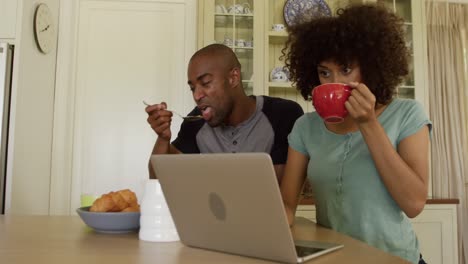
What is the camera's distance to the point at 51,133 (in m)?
2.58

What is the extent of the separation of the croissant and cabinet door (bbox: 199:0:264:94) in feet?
5.85

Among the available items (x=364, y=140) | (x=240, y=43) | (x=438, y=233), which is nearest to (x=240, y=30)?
(x=240, y=43)

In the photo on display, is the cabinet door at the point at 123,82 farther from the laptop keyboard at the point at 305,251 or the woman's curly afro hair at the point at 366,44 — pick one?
the laptop keyboard at the point at 305,251

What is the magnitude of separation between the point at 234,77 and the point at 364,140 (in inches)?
28.1

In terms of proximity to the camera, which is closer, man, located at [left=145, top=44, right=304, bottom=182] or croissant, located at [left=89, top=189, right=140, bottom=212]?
croissant, located at [left=89, top=189, right=140, bottom=212]

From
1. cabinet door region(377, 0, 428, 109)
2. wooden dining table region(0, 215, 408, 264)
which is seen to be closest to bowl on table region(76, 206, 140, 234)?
wooden dining table region(0, 215, 408, 264)

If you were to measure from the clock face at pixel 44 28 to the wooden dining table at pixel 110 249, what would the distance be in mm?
1715

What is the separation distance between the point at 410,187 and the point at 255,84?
1.80m

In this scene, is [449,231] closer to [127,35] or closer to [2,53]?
[127,35]

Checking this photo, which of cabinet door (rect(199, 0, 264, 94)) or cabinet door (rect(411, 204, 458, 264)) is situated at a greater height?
cabinet door (rect(199, 0, 264, 94))

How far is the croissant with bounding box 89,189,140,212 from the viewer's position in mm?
849

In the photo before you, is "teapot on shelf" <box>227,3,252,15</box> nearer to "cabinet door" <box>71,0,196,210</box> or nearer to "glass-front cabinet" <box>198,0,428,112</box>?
"glass-front cabinet" <box>198,0,428,112</box>

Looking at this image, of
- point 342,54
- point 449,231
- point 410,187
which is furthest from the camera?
point 449,231

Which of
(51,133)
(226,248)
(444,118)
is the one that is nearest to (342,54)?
(226,248)
